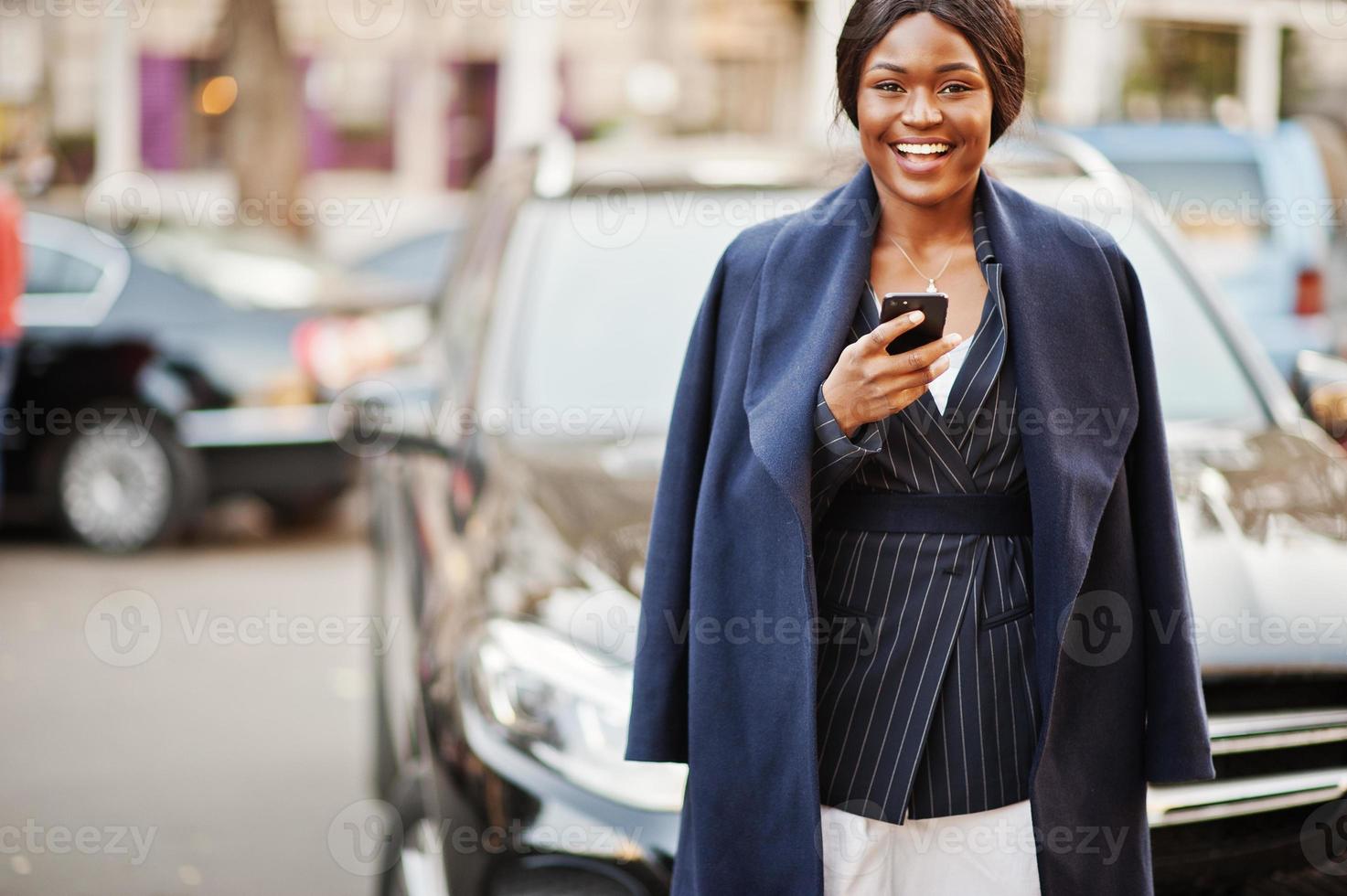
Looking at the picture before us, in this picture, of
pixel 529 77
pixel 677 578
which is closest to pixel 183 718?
pixel 677 578

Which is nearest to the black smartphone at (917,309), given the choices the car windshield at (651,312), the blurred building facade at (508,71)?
the car windshield at (651,312)

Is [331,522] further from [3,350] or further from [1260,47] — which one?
[1260,47]

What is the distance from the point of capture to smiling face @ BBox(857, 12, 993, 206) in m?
2.10

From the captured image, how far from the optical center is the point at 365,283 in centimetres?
977

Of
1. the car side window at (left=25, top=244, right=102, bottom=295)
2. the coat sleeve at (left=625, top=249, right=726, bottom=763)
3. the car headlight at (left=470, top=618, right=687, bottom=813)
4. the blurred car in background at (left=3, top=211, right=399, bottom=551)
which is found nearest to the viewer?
the coat sleeve at (left=625, top=249, right=726, bottom=763)

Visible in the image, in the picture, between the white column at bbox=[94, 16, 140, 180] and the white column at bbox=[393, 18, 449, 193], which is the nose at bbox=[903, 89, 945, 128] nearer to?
the white column at bbox=[94, 16, 140, 180]

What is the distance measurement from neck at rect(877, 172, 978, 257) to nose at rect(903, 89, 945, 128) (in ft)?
0.48

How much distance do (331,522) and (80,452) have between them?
1.53 m

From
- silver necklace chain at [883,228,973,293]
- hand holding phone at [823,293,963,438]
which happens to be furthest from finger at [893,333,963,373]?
silver necklace chain at [883,228,973,293]

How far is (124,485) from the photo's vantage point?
8305mm

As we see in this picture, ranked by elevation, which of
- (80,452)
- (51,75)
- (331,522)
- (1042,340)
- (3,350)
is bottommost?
(331,522)

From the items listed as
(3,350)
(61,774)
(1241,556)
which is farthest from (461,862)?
(3,350)

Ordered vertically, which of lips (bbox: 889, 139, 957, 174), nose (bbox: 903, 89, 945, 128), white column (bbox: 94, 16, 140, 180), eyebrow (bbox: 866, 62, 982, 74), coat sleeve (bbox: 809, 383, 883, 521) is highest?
white column (bbox: 94, 16, 140, 180)

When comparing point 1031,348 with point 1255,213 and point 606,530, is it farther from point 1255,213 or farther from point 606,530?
point 1255,213
